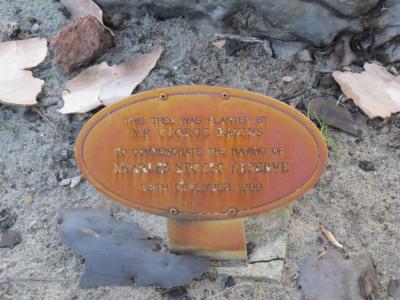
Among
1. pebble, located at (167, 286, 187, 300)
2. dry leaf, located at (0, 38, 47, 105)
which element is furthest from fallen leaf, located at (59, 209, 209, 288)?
dry leaf, located at (0, 38, 47, 105)

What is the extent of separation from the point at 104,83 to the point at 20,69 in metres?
0.34

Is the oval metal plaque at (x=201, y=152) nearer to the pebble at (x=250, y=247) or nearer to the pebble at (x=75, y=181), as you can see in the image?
the pebble at (x=250, y=247)

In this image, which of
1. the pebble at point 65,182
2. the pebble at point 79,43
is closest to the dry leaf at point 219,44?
the pebble at point 79,43

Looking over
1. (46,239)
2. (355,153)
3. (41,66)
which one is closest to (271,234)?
(355,153)

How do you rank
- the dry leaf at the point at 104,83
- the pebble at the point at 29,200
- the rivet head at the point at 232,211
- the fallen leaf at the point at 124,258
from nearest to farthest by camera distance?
the rivet head at the point at 232,211
the fallen leaf at the point at 124,258
the pebble at the point at 29,200
the dry leaf at the point at 104,83

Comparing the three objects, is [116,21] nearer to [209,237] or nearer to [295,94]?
[295,94]

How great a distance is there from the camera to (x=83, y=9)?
2.55 metres

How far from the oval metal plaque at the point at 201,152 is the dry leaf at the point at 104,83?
1.99 feet

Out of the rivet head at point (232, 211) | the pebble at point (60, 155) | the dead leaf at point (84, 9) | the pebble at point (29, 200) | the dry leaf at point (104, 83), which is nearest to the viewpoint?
the rivet head at point (232, 211)

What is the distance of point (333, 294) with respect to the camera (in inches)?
71.4

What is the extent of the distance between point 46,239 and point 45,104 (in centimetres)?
58

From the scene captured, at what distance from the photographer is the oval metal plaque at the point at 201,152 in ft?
5.35

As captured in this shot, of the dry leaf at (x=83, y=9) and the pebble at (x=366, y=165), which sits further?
the dry leaf at (x=83, y=9)

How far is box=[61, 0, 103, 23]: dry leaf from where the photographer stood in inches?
99.5
